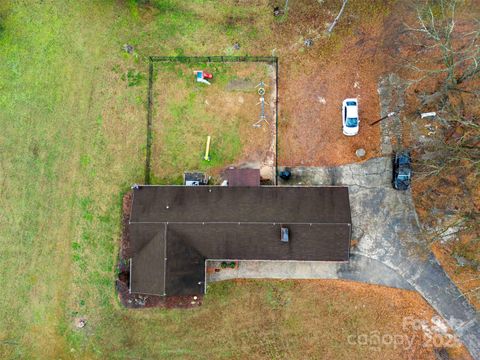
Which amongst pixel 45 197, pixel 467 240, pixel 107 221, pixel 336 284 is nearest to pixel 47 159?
pixel 45 197

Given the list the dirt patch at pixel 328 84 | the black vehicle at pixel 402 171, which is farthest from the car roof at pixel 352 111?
the black vehicle at pixel 402 171

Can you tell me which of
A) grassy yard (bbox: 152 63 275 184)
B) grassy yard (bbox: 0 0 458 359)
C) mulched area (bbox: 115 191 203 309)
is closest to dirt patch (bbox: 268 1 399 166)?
grassy yard (bbox: 152 63 275 184)

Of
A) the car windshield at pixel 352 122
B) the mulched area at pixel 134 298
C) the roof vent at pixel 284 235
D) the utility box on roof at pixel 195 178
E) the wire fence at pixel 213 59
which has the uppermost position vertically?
the wire fence at pixel 213 59

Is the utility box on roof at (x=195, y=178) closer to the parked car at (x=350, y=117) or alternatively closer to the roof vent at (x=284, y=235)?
the roof vent at (x=284, y=235)

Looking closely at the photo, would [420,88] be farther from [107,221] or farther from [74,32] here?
[74,32]

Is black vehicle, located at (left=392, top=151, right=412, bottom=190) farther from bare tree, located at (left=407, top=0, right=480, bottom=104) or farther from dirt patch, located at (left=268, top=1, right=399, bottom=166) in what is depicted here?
bare tree, located at (left=407, top=0, right=480, bottom=104)

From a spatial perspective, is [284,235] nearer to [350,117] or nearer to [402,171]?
[402,171]
